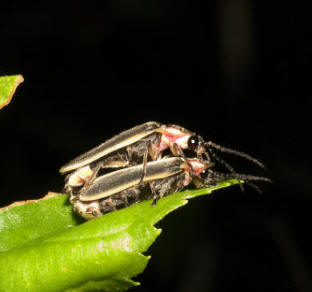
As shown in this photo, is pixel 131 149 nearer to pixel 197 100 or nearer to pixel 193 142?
pixel 193 142

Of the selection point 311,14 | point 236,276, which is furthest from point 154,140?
point 311,14

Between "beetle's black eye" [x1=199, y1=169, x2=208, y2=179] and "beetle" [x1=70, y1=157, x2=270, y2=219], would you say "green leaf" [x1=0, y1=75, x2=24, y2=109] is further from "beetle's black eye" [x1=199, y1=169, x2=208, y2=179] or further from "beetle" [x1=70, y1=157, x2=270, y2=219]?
"beetle's black eye" [x1=199, y1=169, x2=208, y2=179]

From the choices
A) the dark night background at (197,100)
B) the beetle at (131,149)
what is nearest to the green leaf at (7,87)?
the beetle at (131,149)

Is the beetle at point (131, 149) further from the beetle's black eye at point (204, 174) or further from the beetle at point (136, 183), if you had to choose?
the beetle's black eye at point (204, 174)

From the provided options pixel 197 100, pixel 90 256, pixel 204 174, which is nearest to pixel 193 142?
pixel 204 174

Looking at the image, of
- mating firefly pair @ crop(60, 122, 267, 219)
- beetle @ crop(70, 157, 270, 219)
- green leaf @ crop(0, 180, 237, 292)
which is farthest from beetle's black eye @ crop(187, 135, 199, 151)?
green leaf @ crop(0, 180, 237, 292)

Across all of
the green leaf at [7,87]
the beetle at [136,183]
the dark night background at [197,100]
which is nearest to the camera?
the green leaf at [7,87]

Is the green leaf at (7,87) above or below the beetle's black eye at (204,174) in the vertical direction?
above
